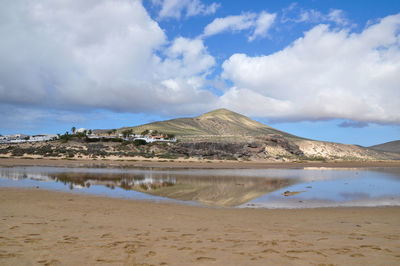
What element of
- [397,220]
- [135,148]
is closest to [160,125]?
[135,148]

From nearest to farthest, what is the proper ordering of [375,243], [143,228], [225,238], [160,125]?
[375,243] → [225,238] → [143,228] → [160,125]

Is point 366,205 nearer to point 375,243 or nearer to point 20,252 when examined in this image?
point 375,243

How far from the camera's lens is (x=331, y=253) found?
5.68 m

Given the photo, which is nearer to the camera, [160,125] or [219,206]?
[219,206]

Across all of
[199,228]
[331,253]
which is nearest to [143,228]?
[199,228]

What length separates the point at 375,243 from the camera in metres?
6.41

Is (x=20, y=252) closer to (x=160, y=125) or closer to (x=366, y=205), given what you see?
(x=366, y=205)

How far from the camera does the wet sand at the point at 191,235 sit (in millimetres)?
5344

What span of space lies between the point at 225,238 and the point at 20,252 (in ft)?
14.9

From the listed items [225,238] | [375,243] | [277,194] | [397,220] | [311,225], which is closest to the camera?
[375,243]

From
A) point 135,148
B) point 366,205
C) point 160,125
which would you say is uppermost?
point 160,125

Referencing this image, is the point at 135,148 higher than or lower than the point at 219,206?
higher

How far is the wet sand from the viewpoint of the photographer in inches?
210

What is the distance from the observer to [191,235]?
7.15 meters
